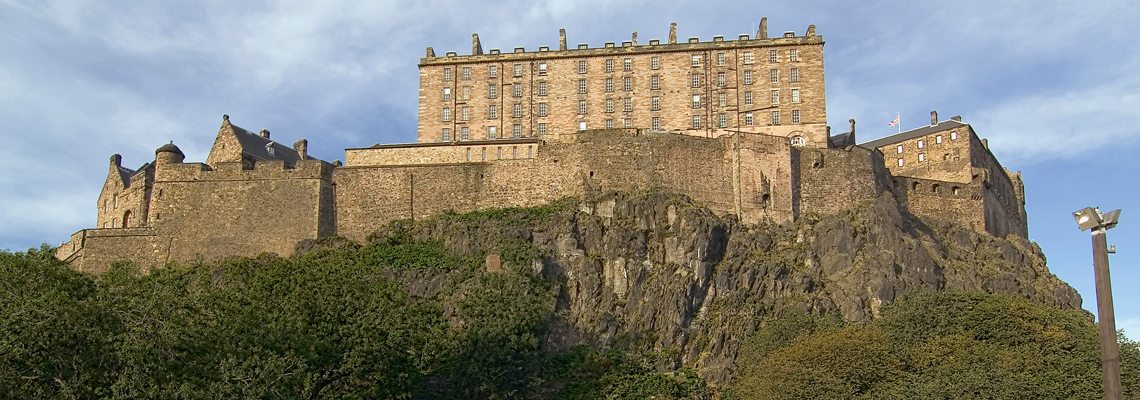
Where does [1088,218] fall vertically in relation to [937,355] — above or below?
above

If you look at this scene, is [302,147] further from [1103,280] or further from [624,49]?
[1103,280]

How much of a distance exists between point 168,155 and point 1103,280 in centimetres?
5928

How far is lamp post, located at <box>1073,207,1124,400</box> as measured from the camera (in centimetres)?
1912

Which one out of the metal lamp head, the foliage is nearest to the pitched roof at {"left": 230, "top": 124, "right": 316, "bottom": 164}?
the foliage

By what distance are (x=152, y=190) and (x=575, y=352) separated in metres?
30.2

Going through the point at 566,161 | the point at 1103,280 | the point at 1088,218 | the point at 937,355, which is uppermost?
the point at 566,161

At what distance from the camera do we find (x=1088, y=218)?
19781 millimetres

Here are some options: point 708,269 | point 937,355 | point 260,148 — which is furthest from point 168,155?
point 937,355

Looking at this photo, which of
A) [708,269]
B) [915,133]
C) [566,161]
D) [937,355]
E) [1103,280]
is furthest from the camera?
[915,133]

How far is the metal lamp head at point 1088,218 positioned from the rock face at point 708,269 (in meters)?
35.9

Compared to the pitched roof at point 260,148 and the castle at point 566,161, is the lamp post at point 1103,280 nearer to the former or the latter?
the castle at point 566,161

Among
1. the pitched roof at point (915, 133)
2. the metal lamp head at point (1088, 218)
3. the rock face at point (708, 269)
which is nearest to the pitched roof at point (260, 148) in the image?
the rock face at point (708, 269)

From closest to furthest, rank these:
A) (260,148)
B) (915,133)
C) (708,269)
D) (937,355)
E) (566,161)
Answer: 1. (937,355)
2. (708,269)
3. (566,161)
4. (260,148)
5. (915,133)

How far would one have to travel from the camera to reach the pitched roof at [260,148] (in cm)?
7219
